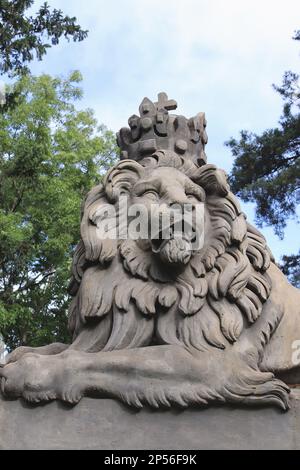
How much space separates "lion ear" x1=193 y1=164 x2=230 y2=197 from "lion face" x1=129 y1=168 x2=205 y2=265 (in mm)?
43

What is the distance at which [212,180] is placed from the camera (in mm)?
3459

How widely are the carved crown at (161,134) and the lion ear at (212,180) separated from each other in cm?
37

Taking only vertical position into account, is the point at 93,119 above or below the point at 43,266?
above

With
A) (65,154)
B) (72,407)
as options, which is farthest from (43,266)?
(72,407)

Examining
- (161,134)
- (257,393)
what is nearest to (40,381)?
(257,393)

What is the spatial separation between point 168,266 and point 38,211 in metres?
10.7

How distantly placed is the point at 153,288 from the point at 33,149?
7.69 meters

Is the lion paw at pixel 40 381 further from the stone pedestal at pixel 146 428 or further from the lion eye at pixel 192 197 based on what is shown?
the lion eye at pixel 192 197

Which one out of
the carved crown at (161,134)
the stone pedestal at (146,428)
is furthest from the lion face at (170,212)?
the stone pedestal at (146,428)

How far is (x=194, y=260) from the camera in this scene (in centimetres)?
322

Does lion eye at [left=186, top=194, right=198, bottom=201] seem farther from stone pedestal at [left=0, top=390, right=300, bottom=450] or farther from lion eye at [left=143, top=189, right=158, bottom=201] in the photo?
stone pedestal at [left=0, top=390, right=300, bottom=450]

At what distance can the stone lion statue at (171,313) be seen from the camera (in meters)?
2.83

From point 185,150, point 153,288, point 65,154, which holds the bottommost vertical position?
point 153,288
